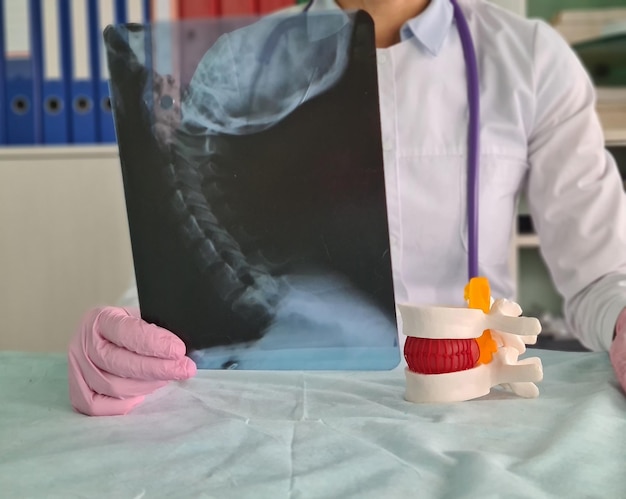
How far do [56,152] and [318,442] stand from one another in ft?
3.63

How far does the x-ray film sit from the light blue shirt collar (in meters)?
0.32

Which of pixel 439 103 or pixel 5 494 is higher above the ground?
pixel 439 103

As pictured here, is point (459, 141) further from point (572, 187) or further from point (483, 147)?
point (572, 187)

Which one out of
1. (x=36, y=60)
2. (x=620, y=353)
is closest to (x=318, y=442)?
(x=620, y=353)

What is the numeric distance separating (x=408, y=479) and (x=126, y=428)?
0.71 feet

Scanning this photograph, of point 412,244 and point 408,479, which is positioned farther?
point 412,244

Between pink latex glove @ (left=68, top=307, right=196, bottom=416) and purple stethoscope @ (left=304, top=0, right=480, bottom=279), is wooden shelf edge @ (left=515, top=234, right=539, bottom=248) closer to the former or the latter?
purple stethoscope @ (left=304, top=0, right=480, bottom=279)

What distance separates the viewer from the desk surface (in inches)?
15.9

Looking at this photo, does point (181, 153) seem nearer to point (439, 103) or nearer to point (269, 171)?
point (269, 171)

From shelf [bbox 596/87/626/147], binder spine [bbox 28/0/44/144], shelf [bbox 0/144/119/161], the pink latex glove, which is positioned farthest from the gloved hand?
binder spine [bbox 28/0/44/144]

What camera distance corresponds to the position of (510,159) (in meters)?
0.87

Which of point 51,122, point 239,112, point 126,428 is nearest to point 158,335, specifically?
point 126,428

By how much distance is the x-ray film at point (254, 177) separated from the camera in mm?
552

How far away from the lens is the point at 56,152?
140 cm
